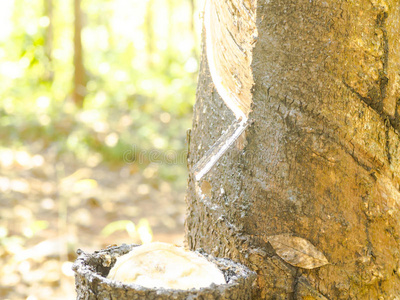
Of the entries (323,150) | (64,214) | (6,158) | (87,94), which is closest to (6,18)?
(87,94)

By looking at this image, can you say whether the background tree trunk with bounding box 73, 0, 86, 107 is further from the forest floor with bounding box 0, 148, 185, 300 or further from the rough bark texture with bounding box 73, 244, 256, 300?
the rough bark texture with bounding box 73, 244, 256, 300

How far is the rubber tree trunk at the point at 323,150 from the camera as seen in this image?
112cm

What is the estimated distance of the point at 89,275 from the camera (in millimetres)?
961

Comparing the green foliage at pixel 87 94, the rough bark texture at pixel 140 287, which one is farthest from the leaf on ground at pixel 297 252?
the green foliage at pixel 87 94

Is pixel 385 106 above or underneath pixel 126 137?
above

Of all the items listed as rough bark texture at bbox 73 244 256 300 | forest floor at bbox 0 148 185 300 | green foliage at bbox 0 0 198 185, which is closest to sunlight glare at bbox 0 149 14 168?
forest floor at bbox 0 148 185 300

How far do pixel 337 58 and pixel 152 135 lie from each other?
278 inches

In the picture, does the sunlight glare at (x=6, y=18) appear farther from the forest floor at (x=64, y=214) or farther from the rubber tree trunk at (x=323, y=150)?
the rubber tree trunk at (x=323, y=150)

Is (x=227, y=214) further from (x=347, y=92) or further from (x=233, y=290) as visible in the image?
(x=347, y=92)

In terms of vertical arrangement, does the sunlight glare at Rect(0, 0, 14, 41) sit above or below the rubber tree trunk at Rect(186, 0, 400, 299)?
above

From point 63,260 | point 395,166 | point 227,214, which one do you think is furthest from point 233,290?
point 63,260

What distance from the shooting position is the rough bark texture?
0.91 metres

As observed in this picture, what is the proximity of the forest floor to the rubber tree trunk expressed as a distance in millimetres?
1529

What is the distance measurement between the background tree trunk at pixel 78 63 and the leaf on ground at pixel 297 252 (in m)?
8.71
